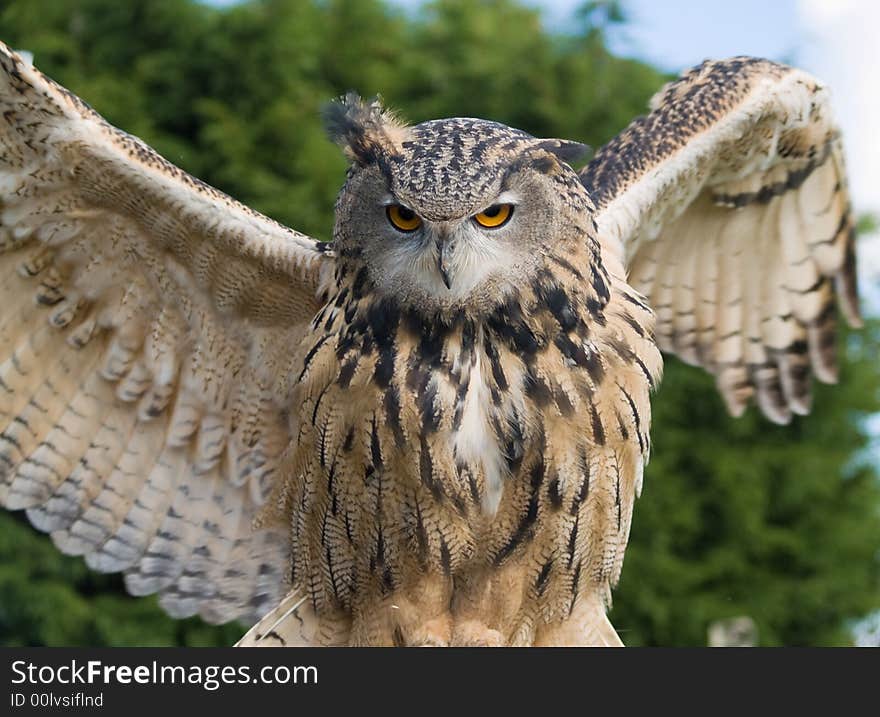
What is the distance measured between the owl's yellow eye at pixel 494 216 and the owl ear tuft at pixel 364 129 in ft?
0.83

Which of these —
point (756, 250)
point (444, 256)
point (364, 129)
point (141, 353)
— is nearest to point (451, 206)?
point (444, 256)

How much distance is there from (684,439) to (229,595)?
137 inches

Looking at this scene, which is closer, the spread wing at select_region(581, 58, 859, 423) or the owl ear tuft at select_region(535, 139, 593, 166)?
the owl ear tuft at select_region(535, 139, 593, 166)

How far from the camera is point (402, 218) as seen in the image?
118 inches

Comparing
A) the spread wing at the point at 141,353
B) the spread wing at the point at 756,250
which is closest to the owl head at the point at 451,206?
the spread wing at the point at 141,353

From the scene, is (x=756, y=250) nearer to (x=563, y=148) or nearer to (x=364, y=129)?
(x=563, y=148)

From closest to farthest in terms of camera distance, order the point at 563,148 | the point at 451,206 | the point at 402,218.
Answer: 1. the point at 451,206
2. the point at 402,218
3. the point at 563,148

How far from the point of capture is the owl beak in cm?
290

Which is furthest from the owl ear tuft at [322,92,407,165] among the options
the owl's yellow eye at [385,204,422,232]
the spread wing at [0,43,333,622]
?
the spread wing at [0,43,333,622]

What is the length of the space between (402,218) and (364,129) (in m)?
0.26

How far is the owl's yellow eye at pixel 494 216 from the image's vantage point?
9.73 feet

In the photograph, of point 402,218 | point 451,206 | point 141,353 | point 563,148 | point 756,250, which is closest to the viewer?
point 451,206

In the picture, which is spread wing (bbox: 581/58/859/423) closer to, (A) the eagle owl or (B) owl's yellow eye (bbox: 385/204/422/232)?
(A) the eagle owl

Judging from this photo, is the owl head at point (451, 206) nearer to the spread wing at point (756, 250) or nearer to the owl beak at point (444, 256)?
the owl beak at point (444, 256)
